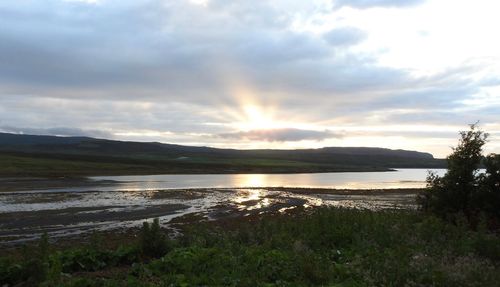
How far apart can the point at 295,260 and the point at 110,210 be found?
90.6 feet

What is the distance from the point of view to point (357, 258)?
11.5 meters

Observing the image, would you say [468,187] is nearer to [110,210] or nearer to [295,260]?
[295,260]

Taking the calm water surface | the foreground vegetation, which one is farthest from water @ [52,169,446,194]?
the foreground vegetation

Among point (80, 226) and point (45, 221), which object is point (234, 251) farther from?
point (45, 221)

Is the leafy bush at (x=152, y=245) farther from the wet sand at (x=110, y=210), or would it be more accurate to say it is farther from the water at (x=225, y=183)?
the water at (x=225, y=183)

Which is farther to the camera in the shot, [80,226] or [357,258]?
[80,226]

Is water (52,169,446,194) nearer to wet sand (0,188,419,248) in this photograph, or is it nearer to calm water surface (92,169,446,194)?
calm water surface (92,169,446,194)

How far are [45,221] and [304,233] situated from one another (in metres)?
20.7

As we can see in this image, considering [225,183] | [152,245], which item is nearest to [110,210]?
[152,245]

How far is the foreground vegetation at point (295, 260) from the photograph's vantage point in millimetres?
9734

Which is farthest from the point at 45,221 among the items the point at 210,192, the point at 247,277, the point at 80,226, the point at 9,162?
the point at 9,162

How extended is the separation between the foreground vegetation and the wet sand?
8990mm

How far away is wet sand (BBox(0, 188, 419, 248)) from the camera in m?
26.8

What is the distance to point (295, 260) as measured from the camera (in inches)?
431
